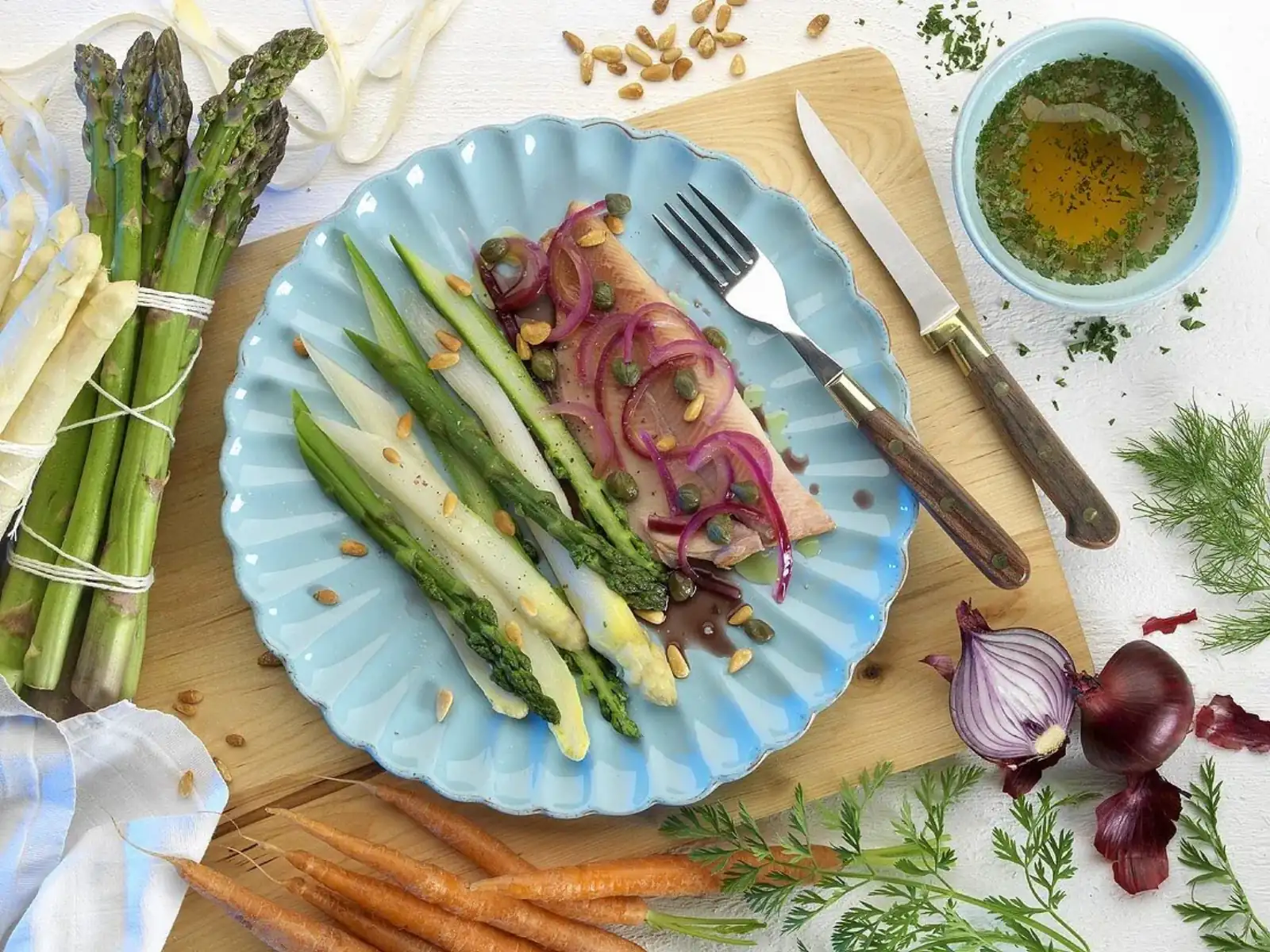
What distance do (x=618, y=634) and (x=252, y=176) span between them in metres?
1.59

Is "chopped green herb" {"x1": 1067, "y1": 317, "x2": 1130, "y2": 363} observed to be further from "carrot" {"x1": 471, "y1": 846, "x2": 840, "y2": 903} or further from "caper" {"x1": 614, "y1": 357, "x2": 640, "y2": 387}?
"carrot" {"x1": 471, "y1": 846, "x2": 840, "y2": 903}

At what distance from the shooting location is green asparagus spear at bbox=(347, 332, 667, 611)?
280 centimetres

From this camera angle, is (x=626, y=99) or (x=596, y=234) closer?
(x=596, y=234)

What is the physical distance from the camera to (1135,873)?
9.93 ft

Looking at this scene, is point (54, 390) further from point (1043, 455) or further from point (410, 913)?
point (1043, 455)

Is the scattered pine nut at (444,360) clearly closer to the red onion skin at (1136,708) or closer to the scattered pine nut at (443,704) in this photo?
the scattered pine nut at (443,704)

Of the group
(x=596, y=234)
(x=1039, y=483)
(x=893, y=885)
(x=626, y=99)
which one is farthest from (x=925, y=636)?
(x=626, y=99)

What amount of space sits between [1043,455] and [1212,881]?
1388mm

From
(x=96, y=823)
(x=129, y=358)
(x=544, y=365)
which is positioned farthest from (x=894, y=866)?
(x=129, y=358)

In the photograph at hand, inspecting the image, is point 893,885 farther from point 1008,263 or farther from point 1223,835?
point 1008,263

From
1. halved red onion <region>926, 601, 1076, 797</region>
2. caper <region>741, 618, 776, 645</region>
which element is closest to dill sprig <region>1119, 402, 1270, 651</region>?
halved red onion <region>926, 601, 1076, 797</region>

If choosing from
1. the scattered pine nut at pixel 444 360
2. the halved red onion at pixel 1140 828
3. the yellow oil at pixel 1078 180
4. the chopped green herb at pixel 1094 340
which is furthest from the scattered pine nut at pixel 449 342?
the halved red onion at pixel 1140 828

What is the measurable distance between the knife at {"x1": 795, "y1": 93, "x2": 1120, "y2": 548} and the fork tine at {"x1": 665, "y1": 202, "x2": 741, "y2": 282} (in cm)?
40

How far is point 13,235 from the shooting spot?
2.60 m
